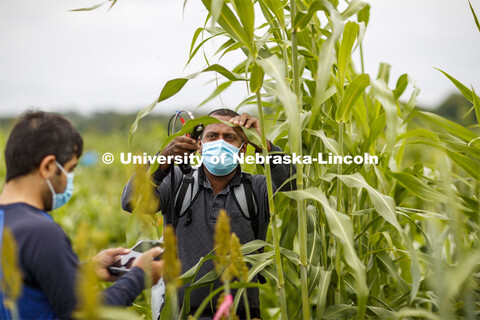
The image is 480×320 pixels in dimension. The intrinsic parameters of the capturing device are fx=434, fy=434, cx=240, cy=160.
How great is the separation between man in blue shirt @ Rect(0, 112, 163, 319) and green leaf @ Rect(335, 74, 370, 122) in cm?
90

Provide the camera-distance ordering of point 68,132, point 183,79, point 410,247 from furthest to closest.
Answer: point 183,79
point 410,247
point 68,132

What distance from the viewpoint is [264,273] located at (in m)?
1.73

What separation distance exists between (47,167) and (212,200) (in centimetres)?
103

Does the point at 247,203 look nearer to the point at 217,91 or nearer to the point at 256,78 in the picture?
the point at 217,91

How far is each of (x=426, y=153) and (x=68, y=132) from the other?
151 cm

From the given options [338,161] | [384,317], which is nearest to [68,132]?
[338,161]

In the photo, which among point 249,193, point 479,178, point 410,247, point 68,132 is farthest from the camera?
point 249,193

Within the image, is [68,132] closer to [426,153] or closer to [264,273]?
[264,273]

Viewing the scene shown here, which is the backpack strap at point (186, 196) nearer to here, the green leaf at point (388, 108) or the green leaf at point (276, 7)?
the green leaf at point (276, 7)

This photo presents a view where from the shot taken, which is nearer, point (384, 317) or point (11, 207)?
point (11, 207)

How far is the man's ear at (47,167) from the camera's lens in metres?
1.22

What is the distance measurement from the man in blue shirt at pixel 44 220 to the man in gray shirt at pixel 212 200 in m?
0.75

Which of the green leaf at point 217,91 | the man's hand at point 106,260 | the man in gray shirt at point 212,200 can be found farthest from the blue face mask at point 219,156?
the man's hand at point 106,260

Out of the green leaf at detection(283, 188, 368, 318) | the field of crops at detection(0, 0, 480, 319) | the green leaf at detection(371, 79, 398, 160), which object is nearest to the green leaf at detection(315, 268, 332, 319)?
the field of crops at detection(0, 0, 480, 319)
